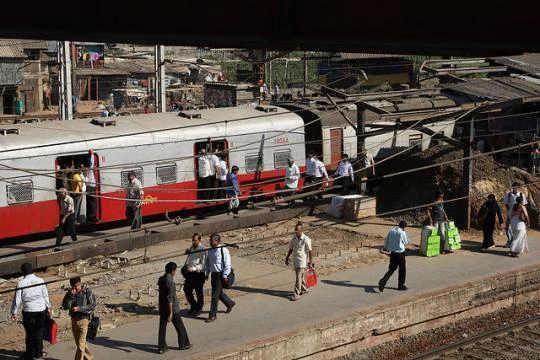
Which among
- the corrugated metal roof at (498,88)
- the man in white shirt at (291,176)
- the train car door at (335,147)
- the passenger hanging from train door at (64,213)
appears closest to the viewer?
the passenger hanging from train door at (64,213)

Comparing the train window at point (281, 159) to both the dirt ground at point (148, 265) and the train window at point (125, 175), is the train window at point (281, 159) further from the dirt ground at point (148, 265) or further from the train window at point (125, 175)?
the train window at point (125, 175)

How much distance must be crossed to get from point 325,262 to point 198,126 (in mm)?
5340

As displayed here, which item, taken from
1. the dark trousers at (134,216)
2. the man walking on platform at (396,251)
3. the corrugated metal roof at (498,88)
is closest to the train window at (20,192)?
the dark trousers at (134,216)

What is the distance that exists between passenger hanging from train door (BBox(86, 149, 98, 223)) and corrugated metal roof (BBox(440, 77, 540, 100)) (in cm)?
1074

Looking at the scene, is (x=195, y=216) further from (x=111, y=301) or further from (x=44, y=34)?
(x=44, y=34)

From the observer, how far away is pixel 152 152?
21.5 meters

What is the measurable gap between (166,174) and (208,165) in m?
1.09

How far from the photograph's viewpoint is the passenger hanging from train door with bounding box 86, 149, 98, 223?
66.1ft

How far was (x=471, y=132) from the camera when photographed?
71.9 feet

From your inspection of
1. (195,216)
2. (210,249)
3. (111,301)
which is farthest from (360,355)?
(195,216)

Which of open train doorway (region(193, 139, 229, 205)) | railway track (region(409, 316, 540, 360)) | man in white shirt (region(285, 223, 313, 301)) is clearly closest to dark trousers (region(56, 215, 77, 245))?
open train doorway (region(193, 139, 229, 205))

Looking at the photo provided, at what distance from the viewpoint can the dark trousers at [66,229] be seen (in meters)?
19.0

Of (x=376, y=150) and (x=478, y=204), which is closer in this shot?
(x=478, y=204)

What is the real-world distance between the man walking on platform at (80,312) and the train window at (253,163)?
10.6 metres
